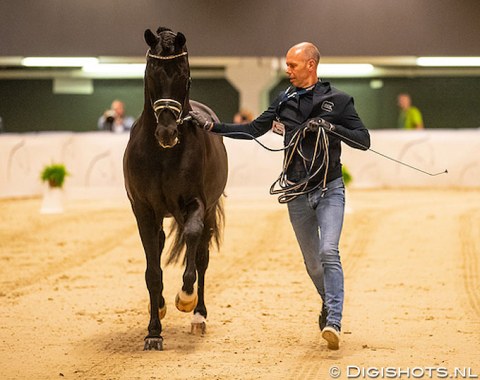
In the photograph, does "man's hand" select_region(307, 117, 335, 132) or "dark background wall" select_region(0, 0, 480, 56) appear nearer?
"man's hand" select_region(307, 117, 335, 132)

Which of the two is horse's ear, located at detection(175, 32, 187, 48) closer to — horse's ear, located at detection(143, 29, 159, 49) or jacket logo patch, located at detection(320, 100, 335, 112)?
horse's ear, located at detection(143, 29, 159, 49)

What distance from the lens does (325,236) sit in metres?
5.43

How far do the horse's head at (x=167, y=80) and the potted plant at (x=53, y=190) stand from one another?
9.03m

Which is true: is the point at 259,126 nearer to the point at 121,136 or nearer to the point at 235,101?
the point at 121,136

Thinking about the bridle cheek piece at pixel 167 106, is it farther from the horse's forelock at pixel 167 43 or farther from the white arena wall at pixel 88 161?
the white arena wall at pixel 88 161

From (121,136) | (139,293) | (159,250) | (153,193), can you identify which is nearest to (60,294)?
(139,293)

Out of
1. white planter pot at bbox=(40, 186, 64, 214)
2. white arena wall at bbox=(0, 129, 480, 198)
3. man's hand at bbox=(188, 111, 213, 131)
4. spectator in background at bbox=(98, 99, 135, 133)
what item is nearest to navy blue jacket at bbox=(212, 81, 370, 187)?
man's hand at bbox=(188, 111, 213, 131)

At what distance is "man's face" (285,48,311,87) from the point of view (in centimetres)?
547

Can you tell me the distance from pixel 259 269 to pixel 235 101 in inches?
586

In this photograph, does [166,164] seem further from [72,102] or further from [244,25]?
[72,102]

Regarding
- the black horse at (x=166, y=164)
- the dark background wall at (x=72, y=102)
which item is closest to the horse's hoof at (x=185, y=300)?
the black horse at (x=166, y=164)

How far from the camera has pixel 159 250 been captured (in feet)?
20.6

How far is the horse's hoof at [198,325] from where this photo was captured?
20.5 ft

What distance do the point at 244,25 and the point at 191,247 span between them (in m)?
11.3
